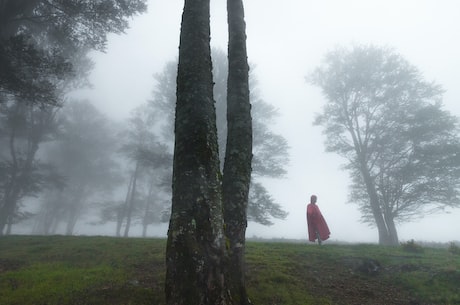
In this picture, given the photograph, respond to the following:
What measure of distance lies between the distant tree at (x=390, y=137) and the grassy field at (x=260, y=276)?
817 cm

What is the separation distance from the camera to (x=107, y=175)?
104 ft

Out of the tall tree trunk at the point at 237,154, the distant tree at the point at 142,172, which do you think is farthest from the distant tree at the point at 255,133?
the tall tree trunk at the point at 237,154

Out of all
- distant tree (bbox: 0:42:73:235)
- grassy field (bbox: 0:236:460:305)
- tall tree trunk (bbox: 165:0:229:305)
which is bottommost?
grassy field (bbox: 0:236:460:305)

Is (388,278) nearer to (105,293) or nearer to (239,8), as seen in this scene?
(105,293)

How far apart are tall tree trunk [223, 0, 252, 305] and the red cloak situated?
7635 mm

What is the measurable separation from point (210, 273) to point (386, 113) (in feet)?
61.5

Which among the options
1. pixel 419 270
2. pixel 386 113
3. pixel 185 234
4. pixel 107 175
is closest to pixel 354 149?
pixel 386 113

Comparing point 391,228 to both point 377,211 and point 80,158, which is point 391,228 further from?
point 80,158

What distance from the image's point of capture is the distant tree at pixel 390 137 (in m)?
16.4

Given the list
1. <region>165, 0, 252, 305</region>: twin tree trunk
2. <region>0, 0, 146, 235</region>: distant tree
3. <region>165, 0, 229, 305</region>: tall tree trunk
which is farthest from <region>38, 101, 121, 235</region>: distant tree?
<region>165, 0, 229, 305</region>: tall tree trunk

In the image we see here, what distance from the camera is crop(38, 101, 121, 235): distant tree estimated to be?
28764mm

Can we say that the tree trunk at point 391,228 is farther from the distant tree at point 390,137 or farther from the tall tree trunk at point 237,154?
the tall tree trunk at point 237,154

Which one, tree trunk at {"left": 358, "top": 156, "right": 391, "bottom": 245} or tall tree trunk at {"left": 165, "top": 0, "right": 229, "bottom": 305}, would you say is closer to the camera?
tall tree trunk at {"left": 165, "top": 0, "right": 229, "bottom": 305}

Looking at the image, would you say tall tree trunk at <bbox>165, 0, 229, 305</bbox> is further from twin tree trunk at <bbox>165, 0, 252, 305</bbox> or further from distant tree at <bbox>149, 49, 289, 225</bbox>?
distant tree at <bbox>149, 49, 289, 225</bbox>
